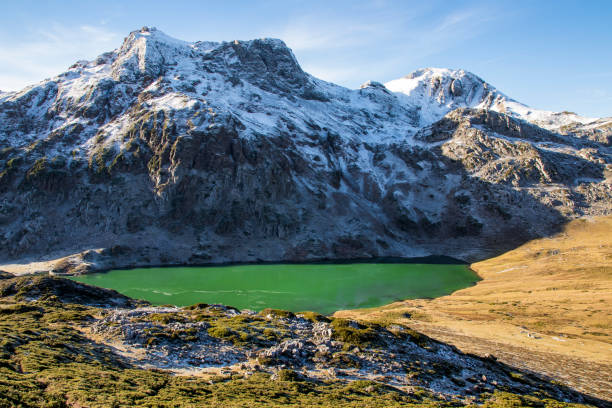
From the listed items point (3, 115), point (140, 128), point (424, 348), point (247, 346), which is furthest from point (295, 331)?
point (3, 115)

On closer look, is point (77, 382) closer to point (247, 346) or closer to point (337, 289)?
point (247, 346)

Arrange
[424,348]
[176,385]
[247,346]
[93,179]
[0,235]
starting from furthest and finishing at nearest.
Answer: [93,179] < [0,235] < [424,348] < [247,346] < [176,385]

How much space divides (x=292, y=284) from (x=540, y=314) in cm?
6653

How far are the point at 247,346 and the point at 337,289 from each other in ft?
252

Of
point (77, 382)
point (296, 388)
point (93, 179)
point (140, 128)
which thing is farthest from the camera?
point (140, 128)

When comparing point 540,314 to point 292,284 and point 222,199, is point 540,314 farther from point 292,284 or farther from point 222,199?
point 222,199

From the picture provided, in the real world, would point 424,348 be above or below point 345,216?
below

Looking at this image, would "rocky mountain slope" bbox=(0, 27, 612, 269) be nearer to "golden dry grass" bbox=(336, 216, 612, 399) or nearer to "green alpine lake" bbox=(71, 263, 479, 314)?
"green alpine lake" bbox=(71, 263, 479, 314)

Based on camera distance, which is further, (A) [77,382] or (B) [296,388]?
(B) [296,388]

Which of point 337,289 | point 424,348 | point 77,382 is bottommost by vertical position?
point 337,289

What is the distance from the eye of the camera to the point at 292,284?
111125 millimetres

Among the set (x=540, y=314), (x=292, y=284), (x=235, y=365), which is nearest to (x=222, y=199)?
(x=292, y=284)

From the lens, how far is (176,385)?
2188cm

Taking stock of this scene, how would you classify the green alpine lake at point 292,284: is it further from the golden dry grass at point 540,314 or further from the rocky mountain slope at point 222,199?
the rocky mountain slope at point 222,199
